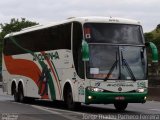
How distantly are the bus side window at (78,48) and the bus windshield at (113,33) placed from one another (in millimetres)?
320

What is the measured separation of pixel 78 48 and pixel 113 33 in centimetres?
138

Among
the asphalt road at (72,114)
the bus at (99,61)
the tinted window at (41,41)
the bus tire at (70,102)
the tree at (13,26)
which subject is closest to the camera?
the asphalt road at (72,114)

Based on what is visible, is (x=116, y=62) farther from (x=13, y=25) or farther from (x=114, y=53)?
(x=13, y=25)

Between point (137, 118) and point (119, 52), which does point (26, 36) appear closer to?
point (119, 52)

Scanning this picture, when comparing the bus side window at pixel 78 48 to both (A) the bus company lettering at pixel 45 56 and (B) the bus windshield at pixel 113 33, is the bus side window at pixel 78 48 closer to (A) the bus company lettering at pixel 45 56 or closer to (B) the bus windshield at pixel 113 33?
(B) the bus windshield at pixel 113 33

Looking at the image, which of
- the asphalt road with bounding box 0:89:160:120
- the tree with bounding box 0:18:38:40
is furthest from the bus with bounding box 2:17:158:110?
the tree with bounding box 0:18:38:40

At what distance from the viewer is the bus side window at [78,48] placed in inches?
812

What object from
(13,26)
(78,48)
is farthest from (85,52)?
(13,26)

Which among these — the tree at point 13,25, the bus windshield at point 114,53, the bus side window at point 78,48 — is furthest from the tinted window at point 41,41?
the tree at point 13,25

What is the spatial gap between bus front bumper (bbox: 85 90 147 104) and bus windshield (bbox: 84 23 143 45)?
1863 mm

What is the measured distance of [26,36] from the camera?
27719mm

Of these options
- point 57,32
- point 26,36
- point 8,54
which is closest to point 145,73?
point 57,32

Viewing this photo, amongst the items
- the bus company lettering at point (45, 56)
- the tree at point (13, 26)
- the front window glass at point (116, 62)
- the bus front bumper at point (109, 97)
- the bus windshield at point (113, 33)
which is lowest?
the bus front bumper at point (109, 97)

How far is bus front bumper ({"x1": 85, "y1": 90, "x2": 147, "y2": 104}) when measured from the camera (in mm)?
20094
